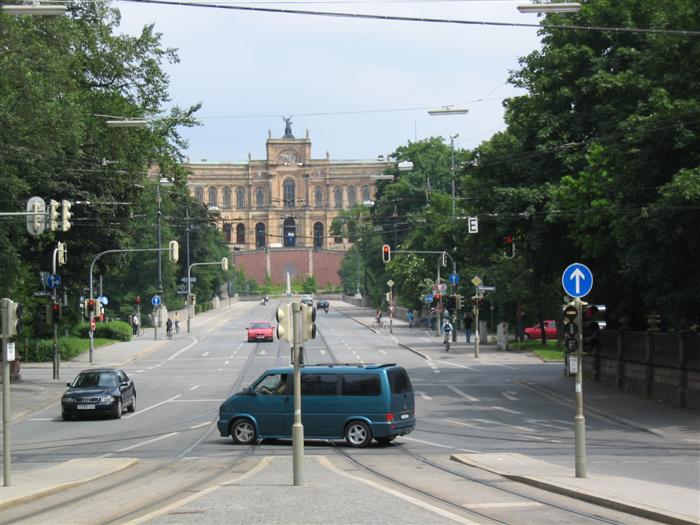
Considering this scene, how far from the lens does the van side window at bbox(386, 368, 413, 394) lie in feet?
82.9

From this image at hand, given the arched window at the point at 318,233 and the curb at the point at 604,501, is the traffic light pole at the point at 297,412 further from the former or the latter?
the arched window at the point at 318,233

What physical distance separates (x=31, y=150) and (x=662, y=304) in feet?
67.5

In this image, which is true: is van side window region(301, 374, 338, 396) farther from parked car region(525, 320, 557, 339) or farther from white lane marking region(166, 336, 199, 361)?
parked car region(525, 320, 557, 339)

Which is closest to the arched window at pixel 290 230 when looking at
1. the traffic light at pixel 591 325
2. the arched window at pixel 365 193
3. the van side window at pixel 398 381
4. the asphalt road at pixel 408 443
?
the arched window at pixel 365 193

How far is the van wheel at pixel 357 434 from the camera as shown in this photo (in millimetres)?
25500

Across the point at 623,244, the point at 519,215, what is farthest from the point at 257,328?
the point at 623,244

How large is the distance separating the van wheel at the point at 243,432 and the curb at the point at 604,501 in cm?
750

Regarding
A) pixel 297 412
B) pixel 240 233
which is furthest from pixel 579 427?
pixel 240 233

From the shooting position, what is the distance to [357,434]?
25.6 m

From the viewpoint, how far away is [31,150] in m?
36.8

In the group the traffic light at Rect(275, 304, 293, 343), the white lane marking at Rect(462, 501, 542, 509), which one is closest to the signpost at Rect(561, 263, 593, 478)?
the white lane marking at Rect(462, 501, 542, 509)

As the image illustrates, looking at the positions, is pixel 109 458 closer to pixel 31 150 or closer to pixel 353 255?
pixel 31 150

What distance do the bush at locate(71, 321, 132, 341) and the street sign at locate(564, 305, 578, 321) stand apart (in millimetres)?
59121

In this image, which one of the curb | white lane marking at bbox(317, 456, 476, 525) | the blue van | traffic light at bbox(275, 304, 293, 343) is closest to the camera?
the curb
